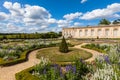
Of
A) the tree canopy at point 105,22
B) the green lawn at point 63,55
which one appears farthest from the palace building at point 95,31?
the green lawn at point 63,55

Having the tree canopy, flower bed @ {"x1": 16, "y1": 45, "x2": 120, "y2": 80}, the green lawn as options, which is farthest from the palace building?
flower bed @ {"x1": 16, "y1": 45, "x2": 120, "y2": 80}

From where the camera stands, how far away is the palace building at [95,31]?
33406mm

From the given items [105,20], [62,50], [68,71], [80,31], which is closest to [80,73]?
[68,71]

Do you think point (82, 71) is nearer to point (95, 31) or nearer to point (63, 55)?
point (63, 55)

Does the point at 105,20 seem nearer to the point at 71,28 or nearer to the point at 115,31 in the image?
the point at 71,28

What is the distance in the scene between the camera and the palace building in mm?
33406

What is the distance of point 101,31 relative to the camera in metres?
36.2

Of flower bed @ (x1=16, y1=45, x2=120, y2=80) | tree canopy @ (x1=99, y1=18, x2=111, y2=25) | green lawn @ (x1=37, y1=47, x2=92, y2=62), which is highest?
tree canopy @ (x1=99, y1=18, x2=111, y2=25)

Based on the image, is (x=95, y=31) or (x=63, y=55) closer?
(x=63, y=55)

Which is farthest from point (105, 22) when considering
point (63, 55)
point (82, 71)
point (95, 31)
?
point (82, 71)

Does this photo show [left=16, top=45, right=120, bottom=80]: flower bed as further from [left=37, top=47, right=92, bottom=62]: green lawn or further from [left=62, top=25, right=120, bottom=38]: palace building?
[left=62, top=25, right=120, bottom=38]: palace building

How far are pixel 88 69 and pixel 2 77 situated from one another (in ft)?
14.7

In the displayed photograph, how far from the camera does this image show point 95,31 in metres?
37.4

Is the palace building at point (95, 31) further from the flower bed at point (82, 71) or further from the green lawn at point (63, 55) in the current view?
the flower bed at point (82, 71)
